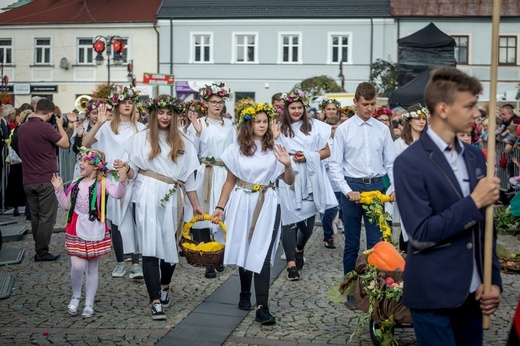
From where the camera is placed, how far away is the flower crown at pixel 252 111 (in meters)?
7.07

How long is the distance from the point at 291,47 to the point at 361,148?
135ft

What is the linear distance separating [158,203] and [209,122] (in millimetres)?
2661

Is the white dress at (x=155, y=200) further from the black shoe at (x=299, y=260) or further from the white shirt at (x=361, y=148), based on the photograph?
the black shoe at (x=299, y=260)

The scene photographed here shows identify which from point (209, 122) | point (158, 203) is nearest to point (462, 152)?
point (158, 203)

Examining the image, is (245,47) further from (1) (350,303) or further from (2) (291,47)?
(1) (350,303)

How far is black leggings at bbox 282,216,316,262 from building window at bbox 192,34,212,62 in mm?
40660

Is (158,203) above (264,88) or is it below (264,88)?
below

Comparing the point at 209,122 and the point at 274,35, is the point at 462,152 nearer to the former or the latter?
the point at 209,122

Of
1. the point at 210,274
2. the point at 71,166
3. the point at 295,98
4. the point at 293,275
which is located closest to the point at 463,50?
the point at 71,166

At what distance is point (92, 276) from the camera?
288 inches

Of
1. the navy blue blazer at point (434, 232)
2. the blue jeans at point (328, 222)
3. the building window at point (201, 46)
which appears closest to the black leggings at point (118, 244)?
the blue jeans at point (328, 222)

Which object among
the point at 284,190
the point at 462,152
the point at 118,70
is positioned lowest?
the point at 284,190

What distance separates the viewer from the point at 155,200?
7.14m

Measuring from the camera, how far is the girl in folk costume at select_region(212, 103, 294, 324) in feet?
22.5
